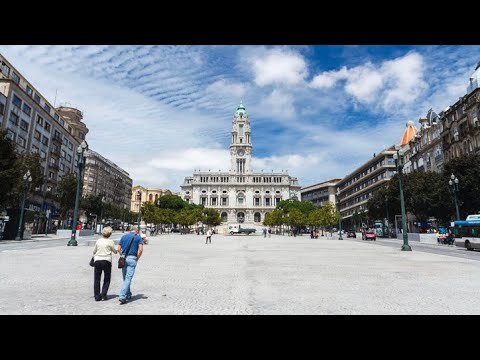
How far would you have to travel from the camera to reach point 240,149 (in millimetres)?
134125

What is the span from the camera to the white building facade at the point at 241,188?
126875mm

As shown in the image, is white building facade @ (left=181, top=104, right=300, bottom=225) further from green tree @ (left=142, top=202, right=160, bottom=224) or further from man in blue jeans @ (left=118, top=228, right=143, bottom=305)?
man in blue jeans @ (left=118, top=228, right=143, bottom=305)

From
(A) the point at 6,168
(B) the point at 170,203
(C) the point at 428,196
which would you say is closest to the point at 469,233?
(C) the point at 428,196

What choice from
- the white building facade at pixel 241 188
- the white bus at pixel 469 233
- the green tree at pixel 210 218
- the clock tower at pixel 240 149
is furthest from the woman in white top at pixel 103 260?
the clock tower at pixel 240 149

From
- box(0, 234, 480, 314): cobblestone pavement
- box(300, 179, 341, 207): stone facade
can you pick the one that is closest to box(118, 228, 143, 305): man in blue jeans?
box(0, 234, 480, 314): cobblestone pavement

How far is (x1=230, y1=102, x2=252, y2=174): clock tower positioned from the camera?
439ft

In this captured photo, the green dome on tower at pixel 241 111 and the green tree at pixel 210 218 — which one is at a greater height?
the green dome on tower at pixel 241 111

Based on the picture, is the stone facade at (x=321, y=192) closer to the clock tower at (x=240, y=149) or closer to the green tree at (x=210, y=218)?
the clock tower at (x=240, y=149)

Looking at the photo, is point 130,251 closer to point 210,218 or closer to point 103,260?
point 103,260
